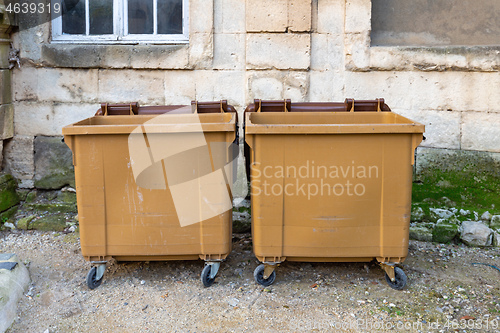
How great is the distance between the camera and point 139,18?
17.5ft

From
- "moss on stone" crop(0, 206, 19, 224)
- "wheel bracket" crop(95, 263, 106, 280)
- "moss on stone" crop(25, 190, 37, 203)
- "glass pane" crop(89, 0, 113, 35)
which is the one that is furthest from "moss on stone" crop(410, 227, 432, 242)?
"moss on stone" crop(0, 206, 19, 224)

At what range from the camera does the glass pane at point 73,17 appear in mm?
5391

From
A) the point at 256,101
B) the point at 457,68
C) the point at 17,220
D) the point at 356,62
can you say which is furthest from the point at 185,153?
the point at 457,68

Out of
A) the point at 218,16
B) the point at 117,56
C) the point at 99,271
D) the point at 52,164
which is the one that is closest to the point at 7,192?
the point at 52,164

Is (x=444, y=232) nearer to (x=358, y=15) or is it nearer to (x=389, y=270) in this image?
(x=389, y=270)

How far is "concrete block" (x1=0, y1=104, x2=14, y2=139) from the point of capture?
526 cm

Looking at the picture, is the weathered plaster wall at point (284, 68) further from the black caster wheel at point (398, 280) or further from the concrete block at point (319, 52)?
the black caster wheel at point (398, 280)

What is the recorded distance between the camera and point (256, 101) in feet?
13.6

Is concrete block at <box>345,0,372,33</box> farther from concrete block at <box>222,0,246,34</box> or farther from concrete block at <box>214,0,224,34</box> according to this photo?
concrete block at <box>214,0,224,34</box>

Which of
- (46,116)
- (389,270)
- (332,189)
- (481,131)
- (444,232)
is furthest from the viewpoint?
(46,116)

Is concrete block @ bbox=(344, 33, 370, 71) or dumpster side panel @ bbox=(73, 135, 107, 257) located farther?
concrete block @ bbox=(344, 33, 370, 71)

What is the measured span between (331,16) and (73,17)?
282cm

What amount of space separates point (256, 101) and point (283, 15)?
133 centimetres

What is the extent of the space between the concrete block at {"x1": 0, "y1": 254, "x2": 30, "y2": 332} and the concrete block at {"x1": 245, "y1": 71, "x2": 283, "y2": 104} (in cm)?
274
